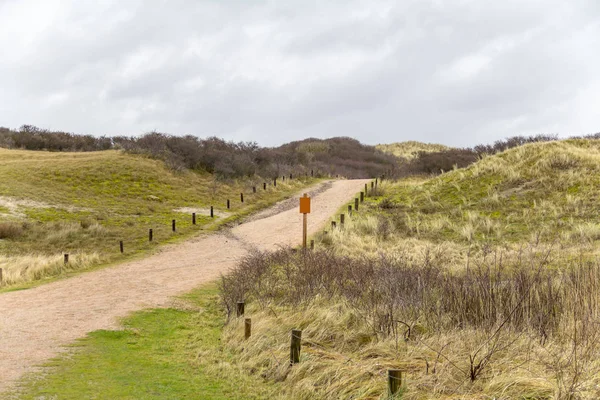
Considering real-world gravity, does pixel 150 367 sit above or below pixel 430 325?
below

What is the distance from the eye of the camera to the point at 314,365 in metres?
6.98

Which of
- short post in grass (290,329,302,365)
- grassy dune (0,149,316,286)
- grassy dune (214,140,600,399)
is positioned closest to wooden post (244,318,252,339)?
grassy dune (214,140,600,399)

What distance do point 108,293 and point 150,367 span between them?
611 centimetres

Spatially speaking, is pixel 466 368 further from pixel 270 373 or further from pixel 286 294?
pixel 286 294

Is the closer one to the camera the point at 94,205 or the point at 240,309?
the point at 240,309

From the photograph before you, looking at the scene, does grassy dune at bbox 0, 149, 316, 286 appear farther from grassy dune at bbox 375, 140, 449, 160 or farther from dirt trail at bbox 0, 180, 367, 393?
grassy dune at bbox 375, 140, 449, 160

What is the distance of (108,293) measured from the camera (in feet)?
44.5

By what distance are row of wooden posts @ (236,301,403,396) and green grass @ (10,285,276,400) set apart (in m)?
0.50

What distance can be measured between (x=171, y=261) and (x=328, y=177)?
30451mm

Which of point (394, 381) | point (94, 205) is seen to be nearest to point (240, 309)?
point (394, 381)

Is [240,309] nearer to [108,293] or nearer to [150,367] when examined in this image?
[150,367]

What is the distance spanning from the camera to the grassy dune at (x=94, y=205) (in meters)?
19.9

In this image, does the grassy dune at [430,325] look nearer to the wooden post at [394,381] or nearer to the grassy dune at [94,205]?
the wooden post at [394,381]

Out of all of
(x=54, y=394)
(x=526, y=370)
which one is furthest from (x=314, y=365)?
(x=54, y=394)
